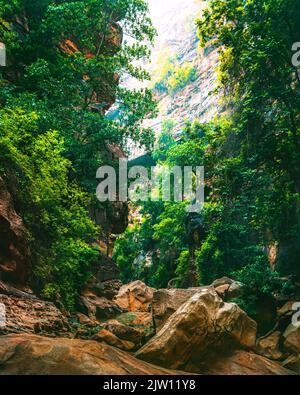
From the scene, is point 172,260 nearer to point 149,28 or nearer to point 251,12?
point 149,28

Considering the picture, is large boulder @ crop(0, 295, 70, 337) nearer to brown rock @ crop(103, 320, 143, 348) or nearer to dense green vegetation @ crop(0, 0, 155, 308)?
dense green vegetation @ crop(0, 0, 155, 308)

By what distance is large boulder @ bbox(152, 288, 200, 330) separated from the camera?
388 inches

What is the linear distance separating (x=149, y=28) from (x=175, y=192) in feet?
55.2

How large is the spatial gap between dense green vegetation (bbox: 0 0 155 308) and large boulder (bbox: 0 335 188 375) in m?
3.94

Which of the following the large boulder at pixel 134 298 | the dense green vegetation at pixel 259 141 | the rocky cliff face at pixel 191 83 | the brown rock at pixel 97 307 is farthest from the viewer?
the rocky cliff face at pixel 191 83

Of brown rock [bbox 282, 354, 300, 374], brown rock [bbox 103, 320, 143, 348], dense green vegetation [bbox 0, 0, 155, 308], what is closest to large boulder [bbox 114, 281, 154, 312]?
dense green vegetation [bbox 0, 0, 155, 308]

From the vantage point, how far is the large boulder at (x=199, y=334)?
7.21m

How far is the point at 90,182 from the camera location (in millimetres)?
15281

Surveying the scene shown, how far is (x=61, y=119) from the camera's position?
47.9ft

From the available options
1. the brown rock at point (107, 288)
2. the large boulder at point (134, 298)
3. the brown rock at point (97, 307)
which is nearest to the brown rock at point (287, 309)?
the brown rock at point (97, 307)

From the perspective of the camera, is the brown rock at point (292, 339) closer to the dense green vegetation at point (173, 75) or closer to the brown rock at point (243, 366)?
the brown rock at point (243, 366)

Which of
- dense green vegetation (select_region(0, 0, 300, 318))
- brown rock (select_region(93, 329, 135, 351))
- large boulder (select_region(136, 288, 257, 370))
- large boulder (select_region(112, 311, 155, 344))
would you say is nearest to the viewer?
large boulder (select_region(136, 288, 257, 370))

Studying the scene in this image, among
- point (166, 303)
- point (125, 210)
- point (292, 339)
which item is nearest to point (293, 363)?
point (292, 339)

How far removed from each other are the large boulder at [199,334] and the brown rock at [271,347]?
1.79 m
